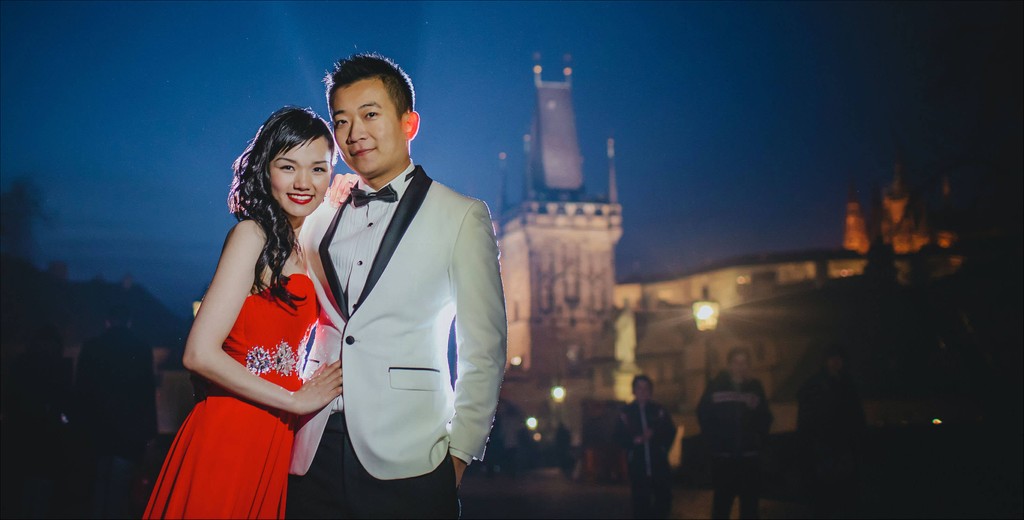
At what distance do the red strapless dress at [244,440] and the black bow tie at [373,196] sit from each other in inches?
12.9

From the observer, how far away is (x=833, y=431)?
8.61 metres

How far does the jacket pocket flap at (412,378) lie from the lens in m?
2.93

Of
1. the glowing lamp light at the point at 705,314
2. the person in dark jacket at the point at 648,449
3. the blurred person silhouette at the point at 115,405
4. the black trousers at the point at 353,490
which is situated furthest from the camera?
the glowing lamp light at the point at 705,314

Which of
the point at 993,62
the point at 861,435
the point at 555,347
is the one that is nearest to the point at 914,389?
the point at 993,62

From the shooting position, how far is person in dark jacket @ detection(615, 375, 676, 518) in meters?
10.2

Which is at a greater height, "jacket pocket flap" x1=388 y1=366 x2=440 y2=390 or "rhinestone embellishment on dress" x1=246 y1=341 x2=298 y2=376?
"rhinestone embellishment on dress" x1=246 y1=341 x2=298 y2=376

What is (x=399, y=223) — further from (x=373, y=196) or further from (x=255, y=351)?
(x=255, y=351)

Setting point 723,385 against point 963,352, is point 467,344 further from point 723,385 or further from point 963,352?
point 963,352

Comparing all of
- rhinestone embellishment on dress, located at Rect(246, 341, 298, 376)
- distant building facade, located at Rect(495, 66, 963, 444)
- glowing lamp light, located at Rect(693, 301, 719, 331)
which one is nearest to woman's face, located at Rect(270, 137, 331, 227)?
rhinestone embellishment on dress, located at Rect(246, 341, 298, 376)

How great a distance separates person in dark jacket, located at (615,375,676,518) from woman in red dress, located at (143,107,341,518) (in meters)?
7.66

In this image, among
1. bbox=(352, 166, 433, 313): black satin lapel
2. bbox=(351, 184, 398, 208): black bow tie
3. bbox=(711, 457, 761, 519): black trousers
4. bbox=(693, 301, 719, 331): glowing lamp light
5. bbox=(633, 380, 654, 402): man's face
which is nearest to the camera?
bbox=(352, 166, 433, 313): black satin lapel

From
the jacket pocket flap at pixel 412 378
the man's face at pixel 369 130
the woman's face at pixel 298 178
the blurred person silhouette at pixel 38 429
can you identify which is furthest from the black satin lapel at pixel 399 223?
the blurred person silhouette at pixel 38 429

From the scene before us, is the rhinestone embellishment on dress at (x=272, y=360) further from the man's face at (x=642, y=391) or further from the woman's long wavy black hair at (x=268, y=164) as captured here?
the man's face at (x=642, y=391)

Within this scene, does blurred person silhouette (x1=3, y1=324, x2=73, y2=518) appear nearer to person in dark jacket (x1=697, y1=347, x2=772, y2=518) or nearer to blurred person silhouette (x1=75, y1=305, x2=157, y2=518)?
blurred person silhouette (x1=75, y1=305, x2=157, y2=518)
